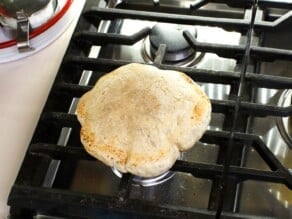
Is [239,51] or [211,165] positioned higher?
[239,51]

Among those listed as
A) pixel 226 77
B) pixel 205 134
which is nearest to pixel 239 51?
pixel 226 77

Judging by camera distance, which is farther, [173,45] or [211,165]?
[173,45]

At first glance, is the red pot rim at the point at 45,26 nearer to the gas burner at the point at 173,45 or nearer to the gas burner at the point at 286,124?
the gas burner at the point at 173,45

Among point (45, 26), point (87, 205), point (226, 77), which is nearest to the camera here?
point (87, 205)

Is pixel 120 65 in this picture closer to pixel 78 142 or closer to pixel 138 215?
pixel 78 142

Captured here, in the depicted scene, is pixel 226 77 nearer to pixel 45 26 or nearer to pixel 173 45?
pixel 173 45

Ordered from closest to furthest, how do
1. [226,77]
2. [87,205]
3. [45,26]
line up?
[87,205] < [226,77] < [45,26]

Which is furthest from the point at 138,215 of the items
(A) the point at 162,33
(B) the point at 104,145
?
(A) the point at 162,33

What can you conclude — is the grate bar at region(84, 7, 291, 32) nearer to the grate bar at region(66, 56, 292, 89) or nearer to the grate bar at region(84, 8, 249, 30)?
the grate bar at region(84, 8, 249, 30)
